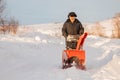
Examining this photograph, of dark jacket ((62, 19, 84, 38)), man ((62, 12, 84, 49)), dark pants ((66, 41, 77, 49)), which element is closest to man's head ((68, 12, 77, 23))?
man ((62, 12, 84, 49))

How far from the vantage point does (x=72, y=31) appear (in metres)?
13.7

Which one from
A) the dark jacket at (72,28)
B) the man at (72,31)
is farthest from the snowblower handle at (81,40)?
the dark jacket at (72,28)

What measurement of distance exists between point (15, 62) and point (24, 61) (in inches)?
23.0

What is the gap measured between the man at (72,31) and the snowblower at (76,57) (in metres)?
0.27

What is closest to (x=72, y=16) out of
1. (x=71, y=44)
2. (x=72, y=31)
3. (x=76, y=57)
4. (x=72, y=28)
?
(x=72, y=28)

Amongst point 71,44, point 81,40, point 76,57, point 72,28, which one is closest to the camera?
point 81,40

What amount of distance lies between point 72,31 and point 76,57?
3.46 feet

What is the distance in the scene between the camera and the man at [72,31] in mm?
13508

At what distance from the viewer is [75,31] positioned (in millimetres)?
13742

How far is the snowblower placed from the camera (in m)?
13.0

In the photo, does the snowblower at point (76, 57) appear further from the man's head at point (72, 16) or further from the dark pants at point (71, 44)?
the man's head at point (72, 16)

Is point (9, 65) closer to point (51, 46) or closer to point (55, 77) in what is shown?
point (55, 77)

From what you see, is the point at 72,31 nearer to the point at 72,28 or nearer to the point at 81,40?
the point at 72,28

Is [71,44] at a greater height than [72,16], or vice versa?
[72,16]
